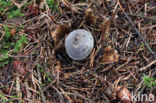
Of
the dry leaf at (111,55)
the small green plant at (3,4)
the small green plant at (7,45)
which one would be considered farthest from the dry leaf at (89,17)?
the small green plant at (3,4)

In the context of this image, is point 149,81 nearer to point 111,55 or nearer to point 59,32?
point 111,55

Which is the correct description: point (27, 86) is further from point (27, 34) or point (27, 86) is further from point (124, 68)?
point (124, 68)

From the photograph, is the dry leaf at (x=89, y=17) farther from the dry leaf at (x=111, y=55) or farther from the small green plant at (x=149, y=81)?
the small green plant at (x=149, y=81)

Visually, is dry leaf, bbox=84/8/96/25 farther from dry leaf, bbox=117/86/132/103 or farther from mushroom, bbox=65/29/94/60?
dry leaf, bbox=117/86/132/103

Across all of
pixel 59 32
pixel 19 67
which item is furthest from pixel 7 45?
pixel 59 32

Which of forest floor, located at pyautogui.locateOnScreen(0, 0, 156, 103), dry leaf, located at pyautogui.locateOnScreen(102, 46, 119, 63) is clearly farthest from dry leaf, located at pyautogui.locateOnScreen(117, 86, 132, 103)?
dry leaf, located at pyautogui.locateOnScreen(102, 46, 119, 63)

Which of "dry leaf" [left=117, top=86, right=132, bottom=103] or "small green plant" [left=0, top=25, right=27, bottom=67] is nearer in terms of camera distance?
"dry leaf" [left=117, top=86, right=132, bottom=103]

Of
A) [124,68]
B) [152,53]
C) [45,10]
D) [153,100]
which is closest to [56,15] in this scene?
[45,10]

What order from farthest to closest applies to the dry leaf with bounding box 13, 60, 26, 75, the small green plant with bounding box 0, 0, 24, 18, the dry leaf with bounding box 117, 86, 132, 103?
1. the small green plant with bounding box 0, 0, 24, 18
2. the dry leaf with bounding box 13, 60, 26, 75
3. the dry leaf with bounding box 117, 86, 132, 103
